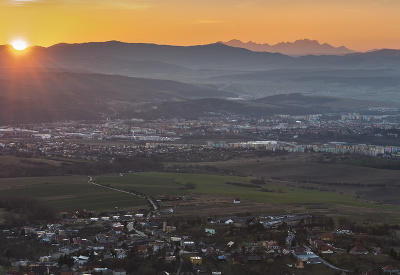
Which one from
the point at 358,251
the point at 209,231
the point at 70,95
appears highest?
the point at 70,95

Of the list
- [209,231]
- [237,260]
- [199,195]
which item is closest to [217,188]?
[199,195]

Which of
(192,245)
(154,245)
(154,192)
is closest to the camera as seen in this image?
(154,245)

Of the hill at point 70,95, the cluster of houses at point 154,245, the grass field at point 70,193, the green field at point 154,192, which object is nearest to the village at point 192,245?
A: the cluster of houses at point 154,245

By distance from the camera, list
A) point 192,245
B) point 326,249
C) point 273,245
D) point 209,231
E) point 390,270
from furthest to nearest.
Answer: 1. point 209,231
2. point 192,245
3. point 273,245
4. point 326,249
5. point 390,270

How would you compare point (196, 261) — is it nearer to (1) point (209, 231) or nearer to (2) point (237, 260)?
(2) point (237, 260)

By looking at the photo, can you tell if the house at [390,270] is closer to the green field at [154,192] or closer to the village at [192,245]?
the village at [192,245]

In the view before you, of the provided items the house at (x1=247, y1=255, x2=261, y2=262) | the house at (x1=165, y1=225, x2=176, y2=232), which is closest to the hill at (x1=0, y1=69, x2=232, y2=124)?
the house at (x1=165, y1=225, x2=176, y2=232)

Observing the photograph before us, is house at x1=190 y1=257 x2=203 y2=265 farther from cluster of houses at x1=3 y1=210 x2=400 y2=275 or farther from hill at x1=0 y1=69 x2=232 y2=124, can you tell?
hill at x1=0 y1=69 x2=232 y2=124

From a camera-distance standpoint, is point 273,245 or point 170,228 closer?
point 273,245

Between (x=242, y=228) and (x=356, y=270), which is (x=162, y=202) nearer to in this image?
(x=242, y=228)
